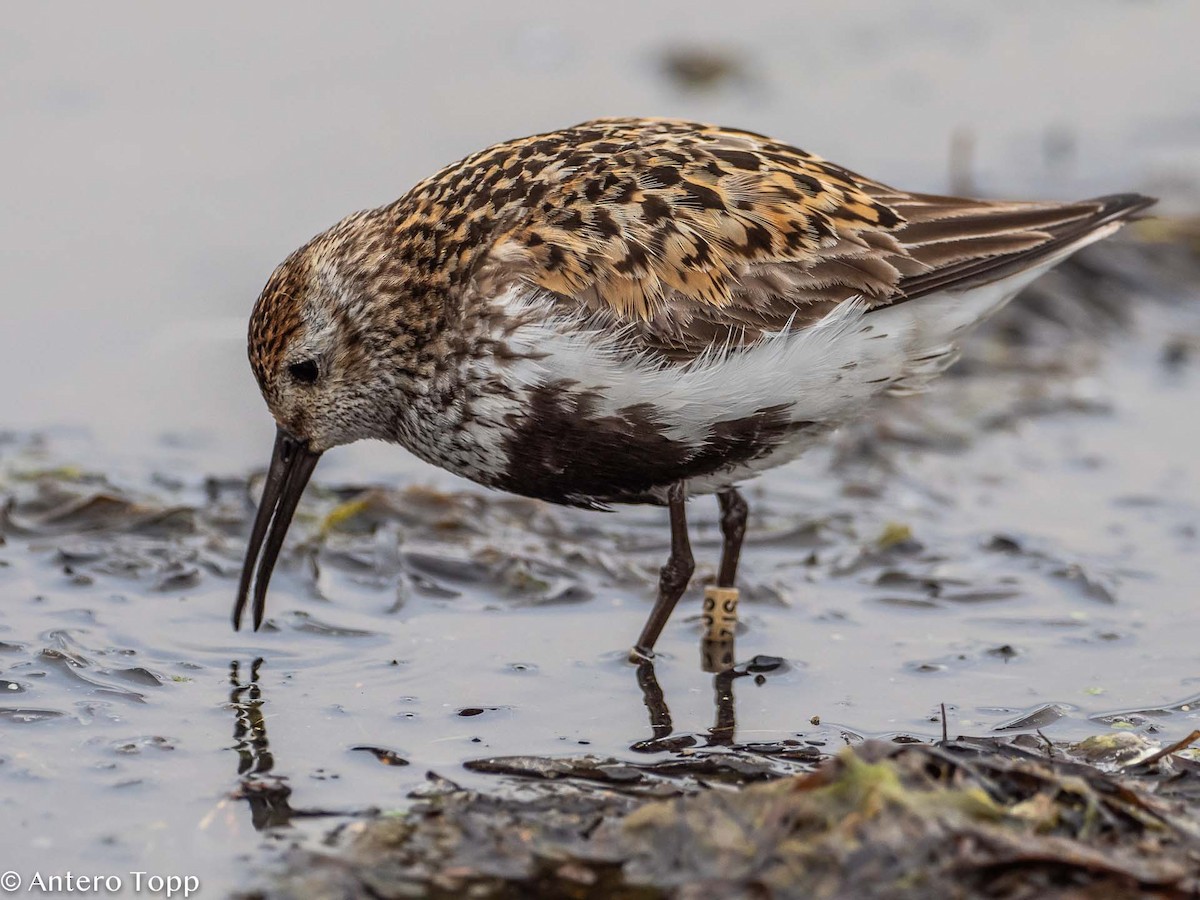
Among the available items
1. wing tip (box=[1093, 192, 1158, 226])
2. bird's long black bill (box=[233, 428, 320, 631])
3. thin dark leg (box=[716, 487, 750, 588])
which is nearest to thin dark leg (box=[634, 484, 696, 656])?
thin dark leg (box=[716, 487, 750, 588])

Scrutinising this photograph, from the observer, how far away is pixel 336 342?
7148 millimetres

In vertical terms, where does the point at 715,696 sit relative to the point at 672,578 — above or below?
Result: below

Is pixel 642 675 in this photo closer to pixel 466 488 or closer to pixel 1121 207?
pixel 466 488

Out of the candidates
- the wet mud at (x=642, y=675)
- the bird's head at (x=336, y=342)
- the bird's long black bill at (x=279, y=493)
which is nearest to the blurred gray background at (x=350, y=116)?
the wet mud at (x=642, y=675)

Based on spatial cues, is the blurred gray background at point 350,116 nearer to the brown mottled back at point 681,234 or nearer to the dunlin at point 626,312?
the dunlin at point 626,312

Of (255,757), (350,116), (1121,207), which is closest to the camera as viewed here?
(255,757)

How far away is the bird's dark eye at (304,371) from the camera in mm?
7129

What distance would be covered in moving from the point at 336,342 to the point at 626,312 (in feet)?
4.39

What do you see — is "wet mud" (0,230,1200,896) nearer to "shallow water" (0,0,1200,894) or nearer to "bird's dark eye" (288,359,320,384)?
"shallow water" (0,0,1200,894)

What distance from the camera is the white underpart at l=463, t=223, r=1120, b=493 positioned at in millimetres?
6535

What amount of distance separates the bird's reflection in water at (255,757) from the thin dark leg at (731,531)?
2.14m

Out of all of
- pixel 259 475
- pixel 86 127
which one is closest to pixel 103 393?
pixel 259 475

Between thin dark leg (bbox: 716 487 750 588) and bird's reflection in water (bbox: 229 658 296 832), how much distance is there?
2138 mm

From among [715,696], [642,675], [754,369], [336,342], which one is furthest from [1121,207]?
[336,342]
